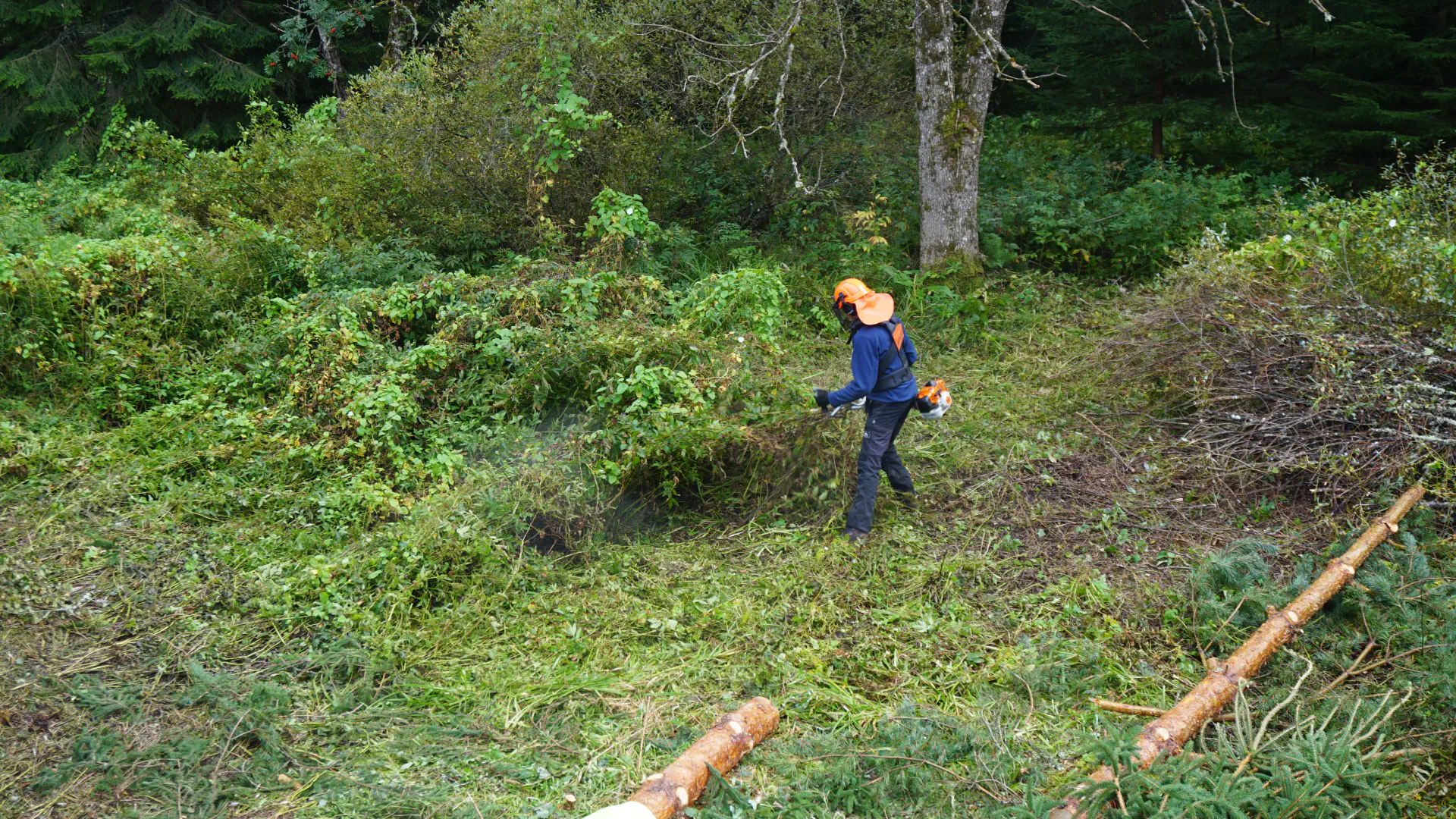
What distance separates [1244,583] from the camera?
465cm

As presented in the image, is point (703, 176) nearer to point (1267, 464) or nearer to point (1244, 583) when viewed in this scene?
point (1267, 464)

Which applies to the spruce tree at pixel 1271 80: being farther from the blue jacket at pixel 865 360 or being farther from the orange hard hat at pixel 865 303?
the blue jacket at pixel 865 360

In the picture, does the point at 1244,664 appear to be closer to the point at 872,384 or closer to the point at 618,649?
the point at 872,384

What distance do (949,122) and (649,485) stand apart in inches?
211

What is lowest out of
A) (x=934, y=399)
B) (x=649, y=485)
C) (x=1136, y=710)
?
(x=649, y=485)

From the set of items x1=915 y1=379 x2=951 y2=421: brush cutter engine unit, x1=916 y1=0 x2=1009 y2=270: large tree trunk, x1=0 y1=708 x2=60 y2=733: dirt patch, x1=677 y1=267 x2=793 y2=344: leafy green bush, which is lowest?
x1=0 y1=708 x2=60 y2=733: dirt patch

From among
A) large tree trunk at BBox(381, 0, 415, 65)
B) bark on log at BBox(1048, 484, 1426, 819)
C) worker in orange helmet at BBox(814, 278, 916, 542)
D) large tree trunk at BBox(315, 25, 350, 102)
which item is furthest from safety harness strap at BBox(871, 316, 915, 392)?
large tree trunk at BBox(315, 25, 350, 102)

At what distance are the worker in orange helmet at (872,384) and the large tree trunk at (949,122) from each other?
13.4 ft

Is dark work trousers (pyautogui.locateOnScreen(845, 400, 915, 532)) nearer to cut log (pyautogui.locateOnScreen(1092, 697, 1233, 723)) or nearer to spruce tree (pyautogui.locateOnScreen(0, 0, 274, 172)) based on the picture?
cut log (pyautogui.locateOnScreen(1092, 697, 1233, 723))

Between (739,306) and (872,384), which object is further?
(739,306)

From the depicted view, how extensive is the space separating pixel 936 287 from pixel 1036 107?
8948mm

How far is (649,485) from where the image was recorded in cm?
596

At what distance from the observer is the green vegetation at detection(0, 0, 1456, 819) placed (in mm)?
3719

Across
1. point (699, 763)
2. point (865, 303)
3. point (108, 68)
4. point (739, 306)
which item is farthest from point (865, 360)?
point (108, 68)
